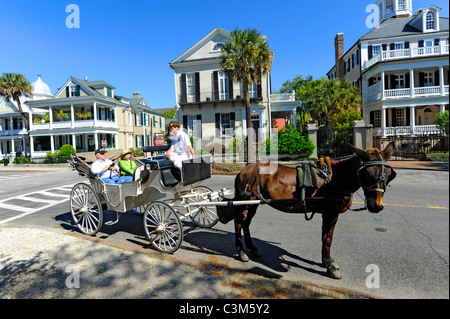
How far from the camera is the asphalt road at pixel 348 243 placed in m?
3.92

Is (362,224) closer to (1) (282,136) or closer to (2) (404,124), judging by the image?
(1) (282,136)

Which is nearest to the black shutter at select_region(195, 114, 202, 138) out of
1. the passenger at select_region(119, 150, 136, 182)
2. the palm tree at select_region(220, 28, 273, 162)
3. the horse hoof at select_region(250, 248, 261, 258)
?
the palm tree at select_region(220, 28, 273, 162)

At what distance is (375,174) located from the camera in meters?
3.35

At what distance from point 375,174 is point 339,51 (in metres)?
42.8

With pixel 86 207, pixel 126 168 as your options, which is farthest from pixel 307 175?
pixel 86 207

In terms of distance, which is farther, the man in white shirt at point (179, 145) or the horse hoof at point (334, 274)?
the man in white shirt at point (179, 145)

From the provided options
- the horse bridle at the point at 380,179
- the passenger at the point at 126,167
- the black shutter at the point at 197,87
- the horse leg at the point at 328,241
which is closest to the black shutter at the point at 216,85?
the black shutter at the point at 197,87

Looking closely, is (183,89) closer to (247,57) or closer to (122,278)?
(247,57)

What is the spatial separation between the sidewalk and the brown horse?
805 mm

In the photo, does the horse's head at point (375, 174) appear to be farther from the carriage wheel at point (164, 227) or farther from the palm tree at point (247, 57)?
the palm tree at point (247, 57)

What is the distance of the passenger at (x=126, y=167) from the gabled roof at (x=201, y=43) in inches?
958

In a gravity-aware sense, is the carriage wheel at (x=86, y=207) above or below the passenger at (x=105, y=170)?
below

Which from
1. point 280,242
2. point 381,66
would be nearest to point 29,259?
point 280,242

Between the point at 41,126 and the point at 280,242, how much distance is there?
128ft
